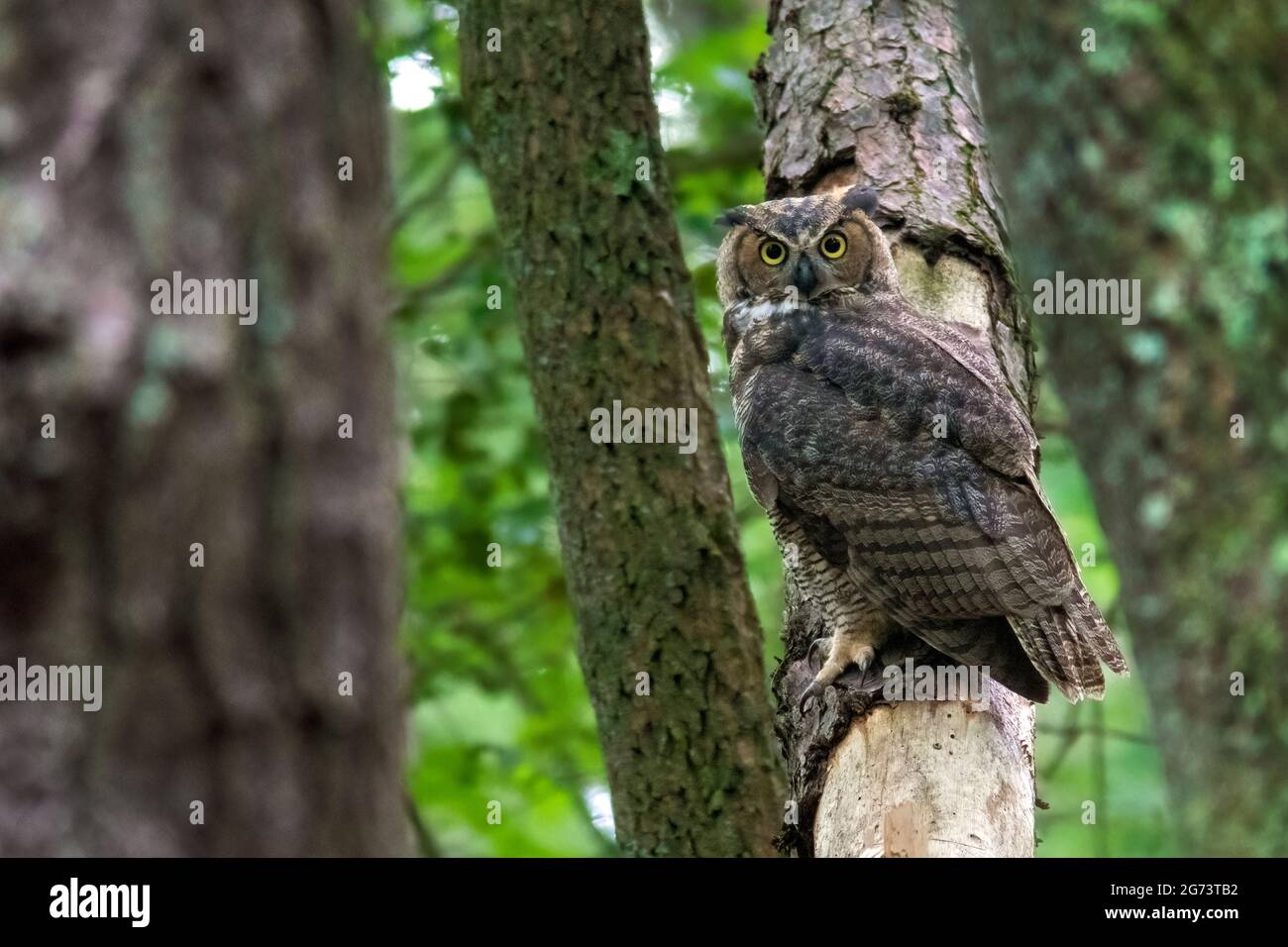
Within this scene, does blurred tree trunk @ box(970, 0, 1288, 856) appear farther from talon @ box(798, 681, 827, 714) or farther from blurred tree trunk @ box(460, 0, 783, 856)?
blurred tree trunk @ box(460, 0, 783, 856)

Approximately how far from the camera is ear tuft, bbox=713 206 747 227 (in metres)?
5.03

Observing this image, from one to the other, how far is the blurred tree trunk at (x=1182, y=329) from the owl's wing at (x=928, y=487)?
386 mm

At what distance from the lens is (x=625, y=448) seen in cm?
473

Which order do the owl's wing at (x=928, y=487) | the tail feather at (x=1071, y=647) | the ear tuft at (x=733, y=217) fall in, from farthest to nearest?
the ear tuft at (x=733, y=217)
the owl's wing at (x=928, y=487)
the tail feather at (x=1071, y=647)

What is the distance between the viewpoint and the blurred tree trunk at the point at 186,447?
1389mm

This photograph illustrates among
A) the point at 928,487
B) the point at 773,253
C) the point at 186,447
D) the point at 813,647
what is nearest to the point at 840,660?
the point at 813,647

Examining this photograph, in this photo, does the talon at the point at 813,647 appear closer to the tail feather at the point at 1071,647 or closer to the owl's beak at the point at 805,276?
the tail feather at the point at 1071,647

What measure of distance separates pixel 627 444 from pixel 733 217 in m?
1.05

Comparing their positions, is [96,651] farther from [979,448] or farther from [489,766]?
[489,766]

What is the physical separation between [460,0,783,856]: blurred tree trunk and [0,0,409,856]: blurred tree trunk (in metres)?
3.21

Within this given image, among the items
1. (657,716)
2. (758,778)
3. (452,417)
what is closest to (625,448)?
(657,716)

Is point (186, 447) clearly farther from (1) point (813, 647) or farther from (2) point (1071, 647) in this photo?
(1) point (813, 647)

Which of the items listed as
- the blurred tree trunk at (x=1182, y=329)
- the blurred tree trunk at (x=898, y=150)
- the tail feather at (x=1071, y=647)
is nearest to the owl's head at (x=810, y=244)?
the blurred tree trunk at (x=898, y=150)

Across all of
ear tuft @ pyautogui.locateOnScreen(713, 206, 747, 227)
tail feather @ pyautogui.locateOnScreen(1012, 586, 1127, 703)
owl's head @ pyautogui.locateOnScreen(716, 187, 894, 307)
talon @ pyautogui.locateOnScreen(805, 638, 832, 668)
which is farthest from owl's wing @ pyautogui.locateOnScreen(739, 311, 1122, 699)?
ear tuft @ pyautogui.locateOnScreen(713, 206, 747, 227)
